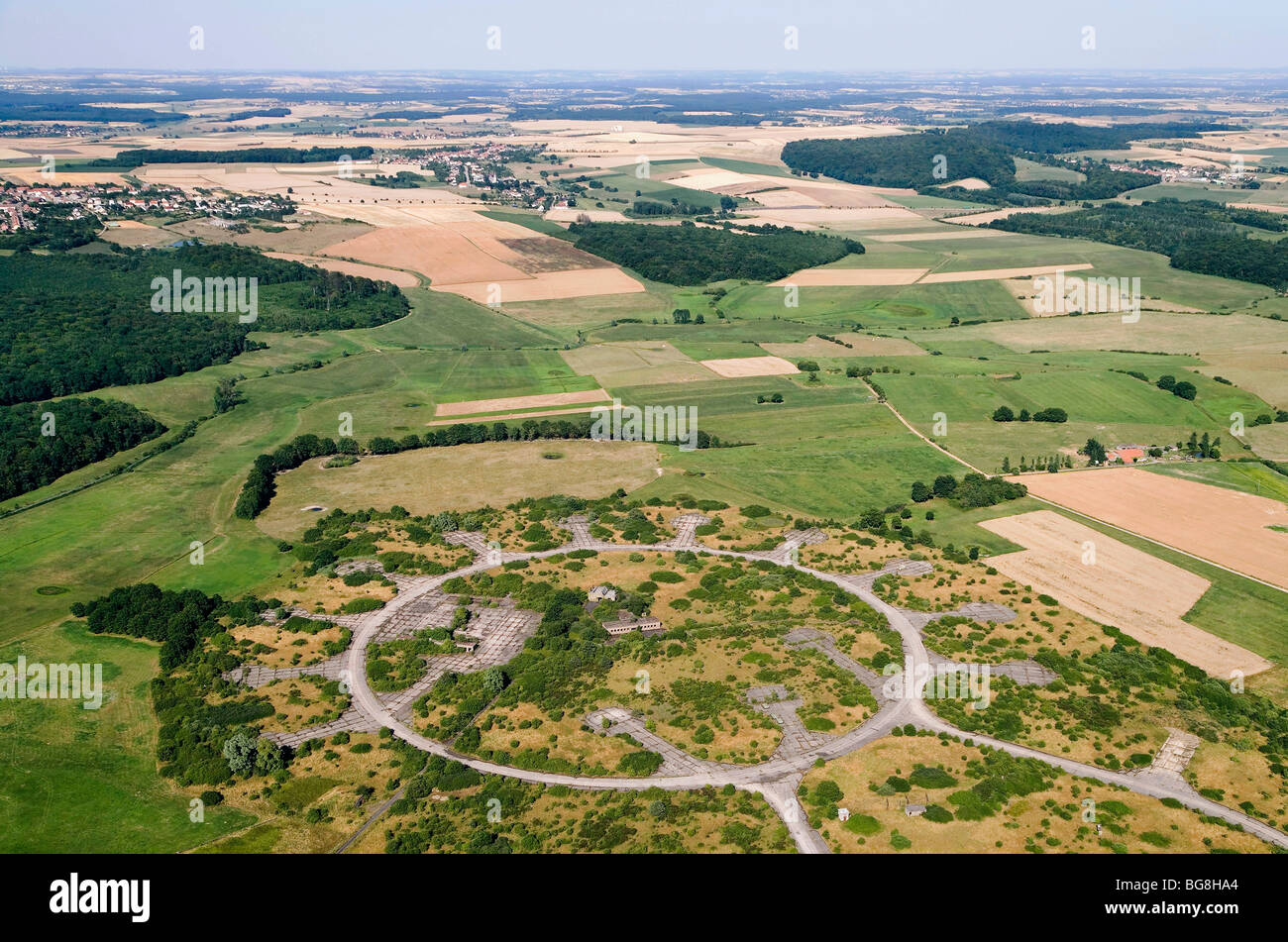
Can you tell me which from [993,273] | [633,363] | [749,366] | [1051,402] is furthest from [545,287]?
[1051,402]

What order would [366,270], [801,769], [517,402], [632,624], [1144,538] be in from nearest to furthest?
[801,769] < [632,624] < [1144,538] < [517,402] < [366,270]

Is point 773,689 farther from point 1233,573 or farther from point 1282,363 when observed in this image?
point 1282,363

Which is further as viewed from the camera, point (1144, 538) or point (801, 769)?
point (1144, 538)

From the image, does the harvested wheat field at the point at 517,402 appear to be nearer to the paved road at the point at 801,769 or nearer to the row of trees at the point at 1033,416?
the row of trees at the point at 1033,416

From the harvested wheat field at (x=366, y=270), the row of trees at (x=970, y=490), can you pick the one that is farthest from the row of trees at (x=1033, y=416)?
the harvested wheat field at (x=366, y=270)

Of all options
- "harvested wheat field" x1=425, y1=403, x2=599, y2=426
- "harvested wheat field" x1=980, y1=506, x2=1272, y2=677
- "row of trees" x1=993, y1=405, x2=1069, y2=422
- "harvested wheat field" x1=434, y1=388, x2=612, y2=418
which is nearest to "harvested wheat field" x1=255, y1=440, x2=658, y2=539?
"harvested wheat field" x1=425, y1=403, x2=599, y2=426

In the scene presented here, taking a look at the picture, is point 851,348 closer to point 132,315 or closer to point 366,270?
point 366,270
